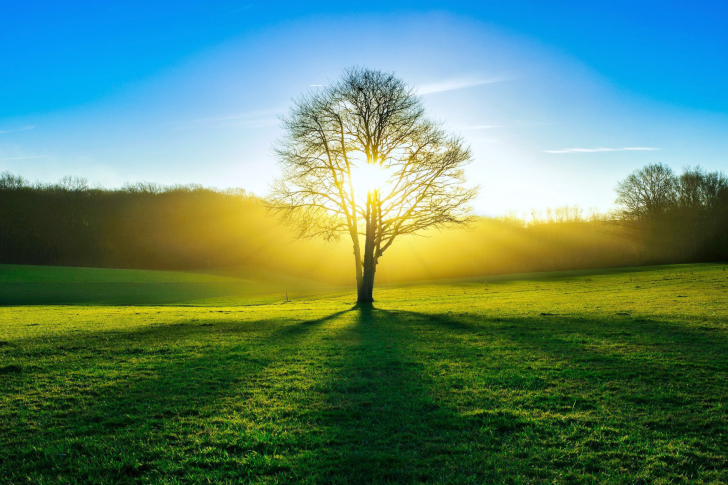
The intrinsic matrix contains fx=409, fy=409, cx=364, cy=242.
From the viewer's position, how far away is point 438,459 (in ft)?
17.8

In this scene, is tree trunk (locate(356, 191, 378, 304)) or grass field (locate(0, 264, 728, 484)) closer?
grass field (locate(0, 264, 728, 484))

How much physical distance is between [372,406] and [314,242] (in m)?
89.4

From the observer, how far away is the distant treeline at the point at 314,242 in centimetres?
6988

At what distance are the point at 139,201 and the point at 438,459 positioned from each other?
11124cm

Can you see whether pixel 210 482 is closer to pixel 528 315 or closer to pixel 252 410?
pixel 252 410

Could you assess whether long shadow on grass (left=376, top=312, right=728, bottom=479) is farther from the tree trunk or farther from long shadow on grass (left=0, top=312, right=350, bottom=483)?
the tree trunk

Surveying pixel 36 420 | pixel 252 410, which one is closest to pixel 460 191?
pixel 252 410

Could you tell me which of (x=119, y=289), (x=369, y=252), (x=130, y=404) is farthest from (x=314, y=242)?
(x=130, y=404)

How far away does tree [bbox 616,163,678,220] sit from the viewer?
228 ft

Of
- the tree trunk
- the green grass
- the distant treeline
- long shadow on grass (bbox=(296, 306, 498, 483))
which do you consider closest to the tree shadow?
long shadow on grass (bbox=(296, 306, 498, 483))

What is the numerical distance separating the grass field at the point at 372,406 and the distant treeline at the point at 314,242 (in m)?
50.0

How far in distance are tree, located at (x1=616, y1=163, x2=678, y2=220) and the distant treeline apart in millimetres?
170

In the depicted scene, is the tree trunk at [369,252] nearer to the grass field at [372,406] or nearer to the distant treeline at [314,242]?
the grass field at [372,406]

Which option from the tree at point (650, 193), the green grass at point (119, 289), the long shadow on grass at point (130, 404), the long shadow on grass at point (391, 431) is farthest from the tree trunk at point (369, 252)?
the tree at point (650, 193)
